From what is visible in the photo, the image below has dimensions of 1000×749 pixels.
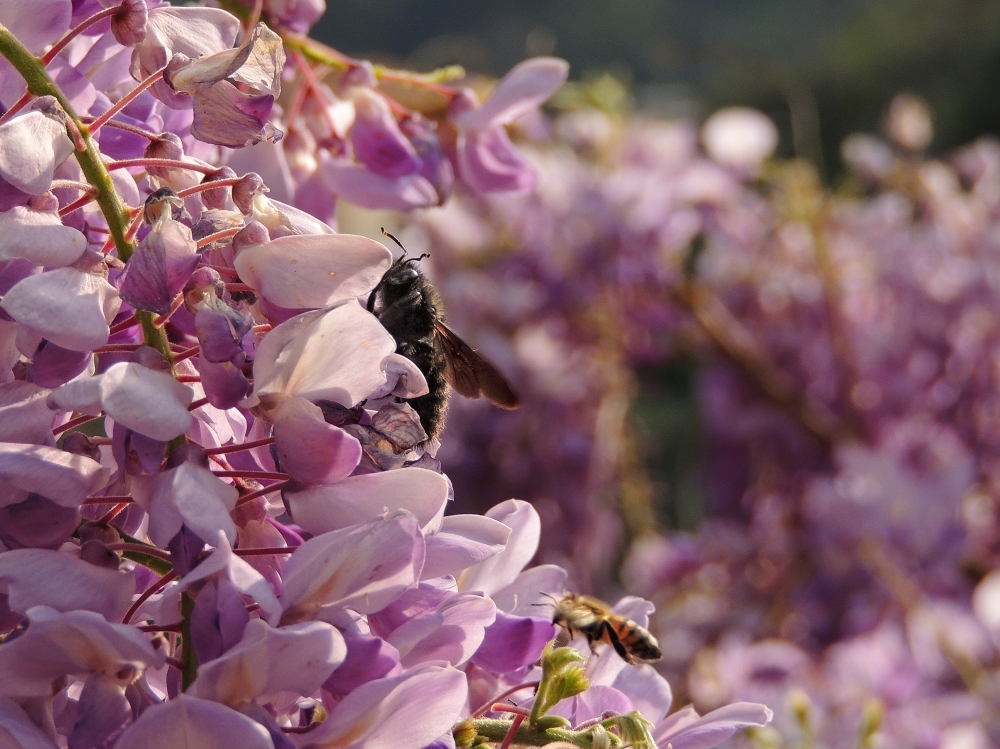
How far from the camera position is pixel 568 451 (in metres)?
1.52

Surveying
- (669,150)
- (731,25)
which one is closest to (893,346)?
(669,150)

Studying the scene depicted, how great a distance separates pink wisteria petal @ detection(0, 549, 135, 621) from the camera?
9.3 inches

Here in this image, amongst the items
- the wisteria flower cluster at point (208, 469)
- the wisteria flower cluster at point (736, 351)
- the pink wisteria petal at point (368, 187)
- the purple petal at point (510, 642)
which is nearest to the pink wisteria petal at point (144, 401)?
the wisteria flower cluster at point (208, 469)

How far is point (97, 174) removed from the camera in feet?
0.85

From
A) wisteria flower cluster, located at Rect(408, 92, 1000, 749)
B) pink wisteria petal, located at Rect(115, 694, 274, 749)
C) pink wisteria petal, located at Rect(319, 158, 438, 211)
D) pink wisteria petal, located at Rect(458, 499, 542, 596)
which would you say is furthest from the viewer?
wisteria flower cluster, located at Rect(408, 92, 1000, 749)

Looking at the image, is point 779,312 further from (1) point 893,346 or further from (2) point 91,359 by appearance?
(2) point 91,359

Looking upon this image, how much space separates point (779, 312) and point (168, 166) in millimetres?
1354

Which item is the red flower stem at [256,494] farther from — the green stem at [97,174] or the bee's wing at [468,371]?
the bee's wing at [468,371]

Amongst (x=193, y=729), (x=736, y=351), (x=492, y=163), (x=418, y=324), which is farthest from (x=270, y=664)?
(x=736, y=351)

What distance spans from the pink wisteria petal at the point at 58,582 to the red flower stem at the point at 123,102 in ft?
0.33

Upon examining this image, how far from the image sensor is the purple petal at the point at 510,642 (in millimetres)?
311

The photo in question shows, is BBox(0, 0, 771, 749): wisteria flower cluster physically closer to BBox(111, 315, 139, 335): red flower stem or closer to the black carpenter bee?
BBox(111, 315, 139, 335): red flower stem

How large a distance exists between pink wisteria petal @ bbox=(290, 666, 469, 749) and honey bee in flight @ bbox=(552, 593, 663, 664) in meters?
0.11

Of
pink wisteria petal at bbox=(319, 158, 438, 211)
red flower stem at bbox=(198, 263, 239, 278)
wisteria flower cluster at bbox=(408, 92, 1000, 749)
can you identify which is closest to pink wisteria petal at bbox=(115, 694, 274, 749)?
red flower stem at bbox=(198, 263, 239, 278)
